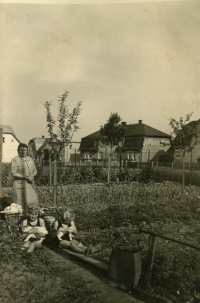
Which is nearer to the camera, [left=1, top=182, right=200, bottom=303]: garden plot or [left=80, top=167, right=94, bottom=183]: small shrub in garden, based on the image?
[left=1, top=182, right=200, bottom=303]: garden plot

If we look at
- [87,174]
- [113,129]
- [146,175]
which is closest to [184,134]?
[146,175]

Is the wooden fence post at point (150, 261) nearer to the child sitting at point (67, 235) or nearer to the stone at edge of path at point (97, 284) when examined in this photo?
the stone at edge of path at point (97, 284)

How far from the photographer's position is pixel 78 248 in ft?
14.4

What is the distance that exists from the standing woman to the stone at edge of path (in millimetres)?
1551

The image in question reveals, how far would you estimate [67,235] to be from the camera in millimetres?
4715

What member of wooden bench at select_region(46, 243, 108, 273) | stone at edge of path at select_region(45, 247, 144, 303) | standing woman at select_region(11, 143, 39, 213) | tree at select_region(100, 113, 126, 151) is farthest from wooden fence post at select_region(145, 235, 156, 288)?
tree at select_region(100, 113, 126, 151)

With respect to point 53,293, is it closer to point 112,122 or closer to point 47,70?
point 47,70

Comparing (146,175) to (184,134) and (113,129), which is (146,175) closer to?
(184,134)

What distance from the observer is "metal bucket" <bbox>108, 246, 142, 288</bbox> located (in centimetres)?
328

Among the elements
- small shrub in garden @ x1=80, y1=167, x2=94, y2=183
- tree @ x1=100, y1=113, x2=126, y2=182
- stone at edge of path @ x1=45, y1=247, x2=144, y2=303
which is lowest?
stone at edge of path @ x1=45, y1=247, x2=144, y2=303

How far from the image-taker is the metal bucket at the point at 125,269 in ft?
10.8

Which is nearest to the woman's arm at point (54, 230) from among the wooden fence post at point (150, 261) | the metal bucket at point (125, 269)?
the metal bucket at point (125, 269)

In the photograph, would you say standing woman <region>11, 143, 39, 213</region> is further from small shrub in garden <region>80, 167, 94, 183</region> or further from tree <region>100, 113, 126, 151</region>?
tree <region>100, 113, 126, 151</region>

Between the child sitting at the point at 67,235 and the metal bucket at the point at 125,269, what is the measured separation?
3.09 feet
